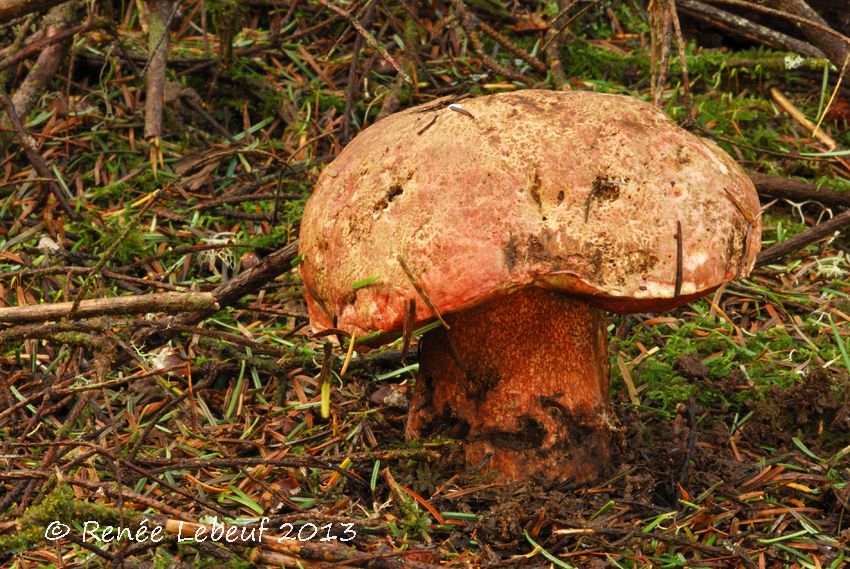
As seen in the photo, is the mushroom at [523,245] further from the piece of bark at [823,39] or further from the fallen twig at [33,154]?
the fallen twig at [33,154]

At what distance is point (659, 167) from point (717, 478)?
2.98 feet

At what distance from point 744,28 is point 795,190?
0.92 m

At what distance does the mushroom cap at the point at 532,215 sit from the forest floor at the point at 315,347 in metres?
0.47

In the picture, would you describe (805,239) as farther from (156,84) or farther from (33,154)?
(33,154)

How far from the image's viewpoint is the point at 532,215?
6.77 feet

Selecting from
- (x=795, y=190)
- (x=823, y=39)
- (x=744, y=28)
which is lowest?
(x=795, y=190)

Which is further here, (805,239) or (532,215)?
(805,239)

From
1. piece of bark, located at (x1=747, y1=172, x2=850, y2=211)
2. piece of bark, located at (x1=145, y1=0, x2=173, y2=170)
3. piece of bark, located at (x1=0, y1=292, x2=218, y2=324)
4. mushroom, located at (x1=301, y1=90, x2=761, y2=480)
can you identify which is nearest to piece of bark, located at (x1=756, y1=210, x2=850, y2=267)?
piece of bark, located at (x1=747, y1=172, x2=850, y2=211)

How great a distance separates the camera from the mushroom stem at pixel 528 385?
2.40m

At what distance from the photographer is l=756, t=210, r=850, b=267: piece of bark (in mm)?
3369

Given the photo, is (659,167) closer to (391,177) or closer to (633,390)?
(391,177)

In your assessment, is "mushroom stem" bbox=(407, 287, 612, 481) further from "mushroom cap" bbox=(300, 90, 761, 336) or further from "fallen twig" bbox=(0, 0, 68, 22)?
"fallen twig" bbox=(0, 0, 68, 22)

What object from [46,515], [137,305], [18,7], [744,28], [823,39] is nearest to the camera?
[46,515]

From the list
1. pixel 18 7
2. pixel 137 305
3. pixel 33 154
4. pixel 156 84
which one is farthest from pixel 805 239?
pixel 33 154
